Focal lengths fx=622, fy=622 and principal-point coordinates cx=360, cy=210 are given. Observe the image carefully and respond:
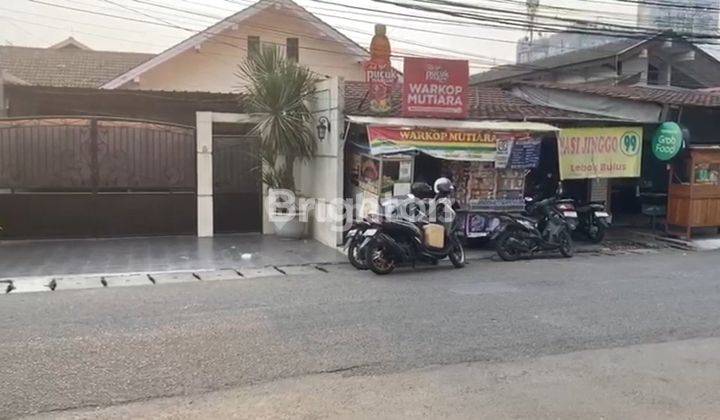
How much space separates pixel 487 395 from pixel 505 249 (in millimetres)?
6646

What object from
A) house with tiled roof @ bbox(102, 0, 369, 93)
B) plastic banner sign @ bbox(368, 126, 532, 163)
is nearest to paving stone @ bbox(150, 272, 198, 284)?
plastic banner sign @ bbox(368, 126, 532, 163)

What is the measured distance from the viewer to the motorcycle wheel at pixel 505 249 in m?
10.9

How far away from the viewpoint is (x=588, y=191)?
1480 centimetres

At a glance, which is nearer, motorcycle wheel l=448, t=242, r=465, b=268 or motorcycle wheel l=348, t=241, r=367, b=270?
motorcycle wheel l=348, t=241, r=367, b=270

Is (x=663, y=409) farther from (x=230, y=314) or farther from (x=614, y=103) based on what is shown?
(x=614, y=103)

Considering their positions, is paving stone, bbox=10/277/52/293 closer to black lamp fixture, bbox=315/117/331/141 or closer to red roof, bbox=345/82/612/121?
black lamp fixture, bbox=315/117/331/141

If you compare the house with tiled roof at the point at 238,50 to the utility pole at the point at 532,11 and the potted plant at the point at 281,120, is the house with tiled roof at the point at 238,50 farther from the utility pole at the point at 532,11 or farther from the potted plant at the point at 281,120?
the potted plant at the point at 281,120

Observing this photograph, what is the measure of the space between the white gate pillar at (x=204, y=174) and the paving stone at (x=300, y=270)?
3631 millimetres

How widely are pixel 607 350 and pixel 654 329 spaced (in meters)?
1.04

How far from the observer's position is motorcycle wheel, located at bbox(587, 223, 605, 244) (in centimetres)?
1313

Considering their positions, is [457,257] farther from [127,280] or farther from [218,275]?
[127,280]

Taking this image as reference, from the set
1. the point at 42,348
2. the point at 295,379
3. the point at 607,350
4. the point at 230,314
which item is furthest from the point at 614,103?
the point at 42,348

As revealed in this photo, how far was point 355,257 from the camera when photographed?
32.1 ft

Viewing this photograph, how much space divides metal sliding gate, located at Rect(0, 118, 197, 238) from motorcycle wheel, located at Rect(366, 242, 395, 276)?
16.9 ft
